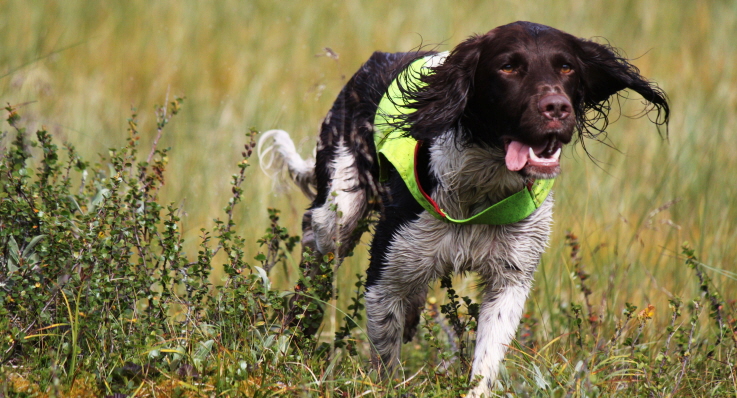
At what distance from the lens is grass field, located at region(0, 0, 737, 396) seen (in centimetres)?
444

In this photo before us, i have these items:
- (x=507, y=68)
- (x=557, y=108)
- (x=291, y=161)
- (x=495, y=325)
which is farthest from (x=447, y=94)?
(x=291, y=161)

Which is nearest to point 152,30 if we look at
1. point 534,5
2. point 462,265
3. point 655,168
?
point 534,5

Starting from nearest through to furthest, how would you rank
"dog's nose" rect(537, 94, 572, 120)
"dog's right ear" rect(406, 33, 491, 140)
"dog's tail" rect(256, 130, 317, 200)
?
"dog's nose" rect(537, 94, 572, 120)
"dog's right ear" rect(406, 33, 491, 140)
"dog's tail" rect(256, 130, 317, 200)

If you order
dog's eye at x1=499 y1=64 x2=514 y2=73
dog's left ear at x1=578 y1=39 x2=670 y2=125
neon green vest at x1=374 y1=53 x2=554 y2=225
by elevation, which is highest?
dog's left ear at x1=578 y1=39 x2=670 y2=125

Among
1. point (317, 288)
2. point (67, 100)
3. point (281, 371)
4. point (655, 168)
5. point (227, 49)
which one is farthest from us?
point (227, 49)

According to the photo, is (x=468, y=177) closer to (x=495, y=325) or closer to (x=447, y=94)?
(x=447, y=94)

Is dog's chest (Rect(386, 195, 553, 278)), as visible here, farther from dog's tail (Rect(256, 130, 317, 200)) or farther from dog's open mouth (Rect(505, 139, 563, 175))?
dog's tail (Rect(256, 130, 317, 200))

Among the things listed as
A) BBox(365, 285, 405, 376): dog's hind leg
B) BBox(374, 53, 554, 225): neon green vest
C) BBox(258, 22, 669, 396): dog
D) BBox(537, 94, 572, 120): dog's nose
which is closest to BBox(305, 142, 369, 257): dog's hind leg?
BBox(258, 22, 669, 396): dog

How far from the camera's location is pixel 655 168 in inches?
209

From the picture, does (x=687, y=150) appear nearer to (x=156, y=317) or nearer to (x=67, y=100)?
(x=156, y=317)

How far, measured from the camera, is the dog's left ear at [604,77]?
2.87m

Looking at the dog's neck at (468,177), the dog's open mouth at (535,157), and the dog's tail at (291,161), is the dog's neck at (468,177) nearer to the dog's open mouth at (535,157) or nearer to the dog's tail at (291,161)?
the dog's open mouth at (535,157)

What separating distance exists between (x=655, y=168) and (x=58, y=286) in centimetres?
402

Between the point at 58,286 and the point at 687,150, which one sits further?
the point at 687,150
